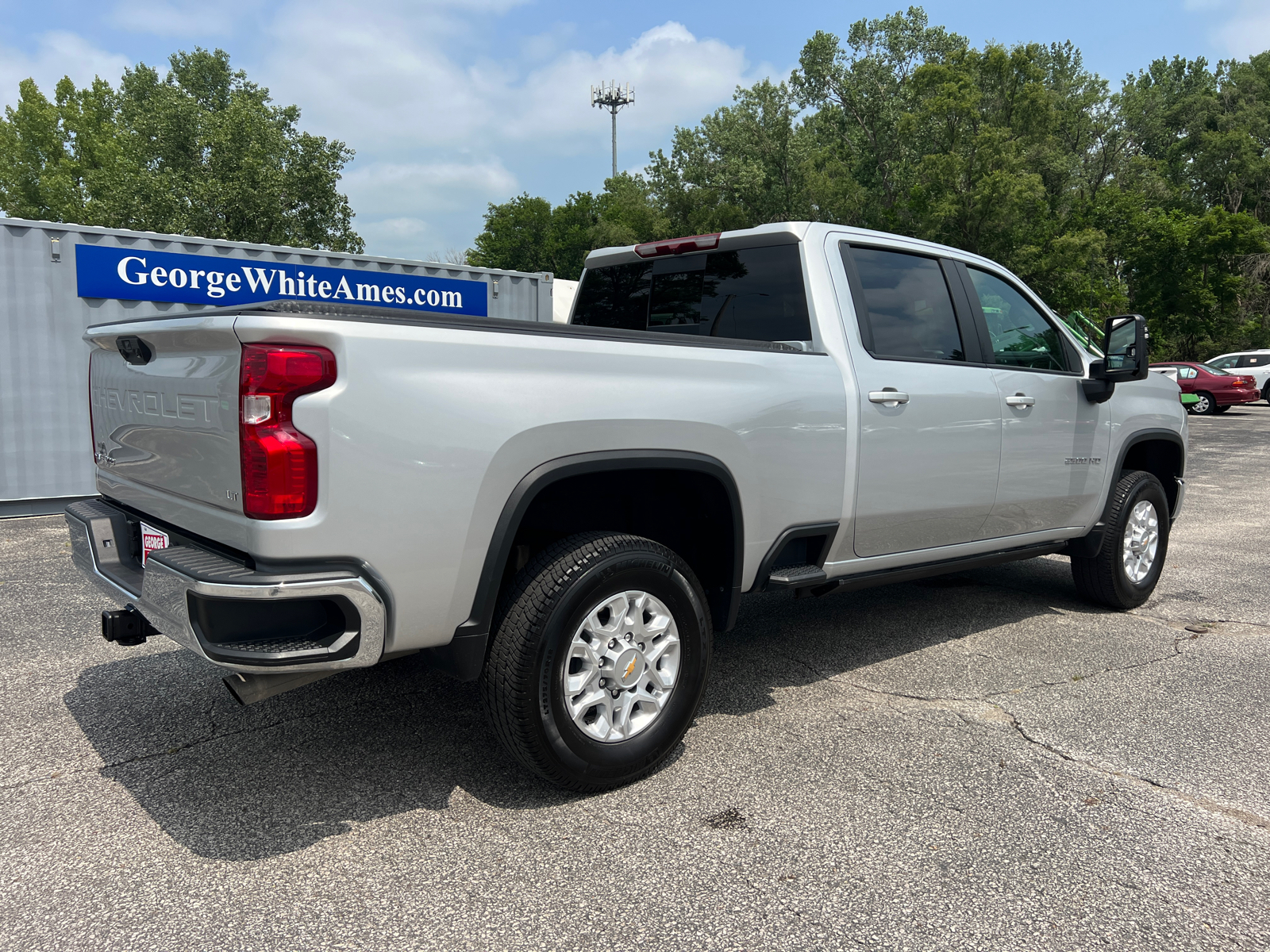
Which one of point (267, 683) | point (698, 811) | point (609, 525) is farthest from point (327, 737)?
point (698, 811)

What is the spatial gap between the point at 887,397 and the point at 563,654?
1.88 meters

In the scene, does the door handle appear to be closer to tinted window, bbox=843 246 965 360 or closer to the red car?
tinted window, bbox=843 246 965 360

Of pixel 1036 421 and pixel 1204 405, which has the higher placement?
pixel 1036 421

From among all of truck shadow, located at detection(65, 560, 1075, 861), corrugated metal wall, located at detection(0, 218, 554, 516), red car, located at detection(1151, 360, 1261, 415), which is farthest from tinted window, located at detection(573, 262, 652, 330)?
red car, located at detection(1151, 360, 1261, 415)

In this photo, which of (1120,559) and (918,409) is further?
(1120,559)

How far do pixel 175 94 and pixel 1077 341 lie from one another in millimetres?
48964

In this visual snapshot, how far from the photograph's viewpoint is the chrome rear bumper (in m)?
2.40

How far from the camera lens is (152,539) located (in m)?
3.01

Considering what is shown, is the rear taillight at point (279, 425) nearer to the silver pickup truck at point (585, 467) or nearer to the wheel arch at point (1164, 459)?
the silver pickup truck at point (585, 467)

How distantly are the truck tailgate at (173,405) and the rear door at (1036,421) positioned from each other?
138 inches

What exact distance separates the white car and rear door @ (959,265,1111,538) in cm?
2769

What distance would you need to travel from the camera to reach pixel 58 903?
95.8 inches

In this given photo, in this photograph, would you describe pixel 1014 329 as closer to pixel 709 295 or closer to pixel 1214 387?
pixel 709 295

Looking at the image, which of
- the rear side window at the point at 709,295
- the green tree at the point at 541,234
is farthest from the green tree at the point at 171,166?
the rear side window at the point at 709,295
